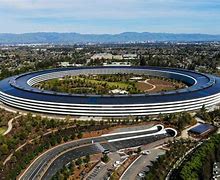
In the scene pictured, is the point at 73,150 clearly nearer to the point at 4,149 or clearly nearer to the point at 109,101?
the point at 4,149

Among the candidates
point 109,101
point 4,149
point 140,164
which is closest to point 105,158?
point 140,164

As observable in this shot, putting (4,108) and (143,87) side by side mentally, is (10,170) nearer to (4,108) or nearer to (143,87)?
(4,108)

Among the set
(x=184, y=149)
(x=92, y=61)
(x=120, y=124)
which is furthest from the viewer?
(x=92, y=61)

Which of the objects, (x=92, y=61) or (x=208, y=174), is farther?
(x=92, y=61)

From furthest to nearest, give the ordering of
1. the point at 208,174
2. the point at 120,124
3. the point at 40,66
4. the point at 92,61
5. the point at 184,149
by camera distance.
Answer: the point at 92,61
the point at 40,66
the point at 120,124
the point at 184,149
the point at 208,174

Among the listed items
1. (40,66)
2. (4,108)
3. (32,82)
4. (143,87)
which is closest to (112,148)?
(4,108)

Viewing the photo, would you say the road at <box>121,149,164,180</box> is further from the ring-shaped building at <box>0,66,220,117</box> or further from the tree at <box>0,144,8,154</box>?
the tree at <box>0,144,8,154</box>

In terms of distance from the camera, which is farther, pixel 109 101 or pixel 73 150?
pixel 109 101

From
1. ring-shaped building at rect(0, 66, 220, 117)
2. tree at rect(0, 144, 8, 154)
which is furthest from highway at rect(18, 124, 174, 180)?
ring-shaped building at rect(0, 66, 220, 117)
